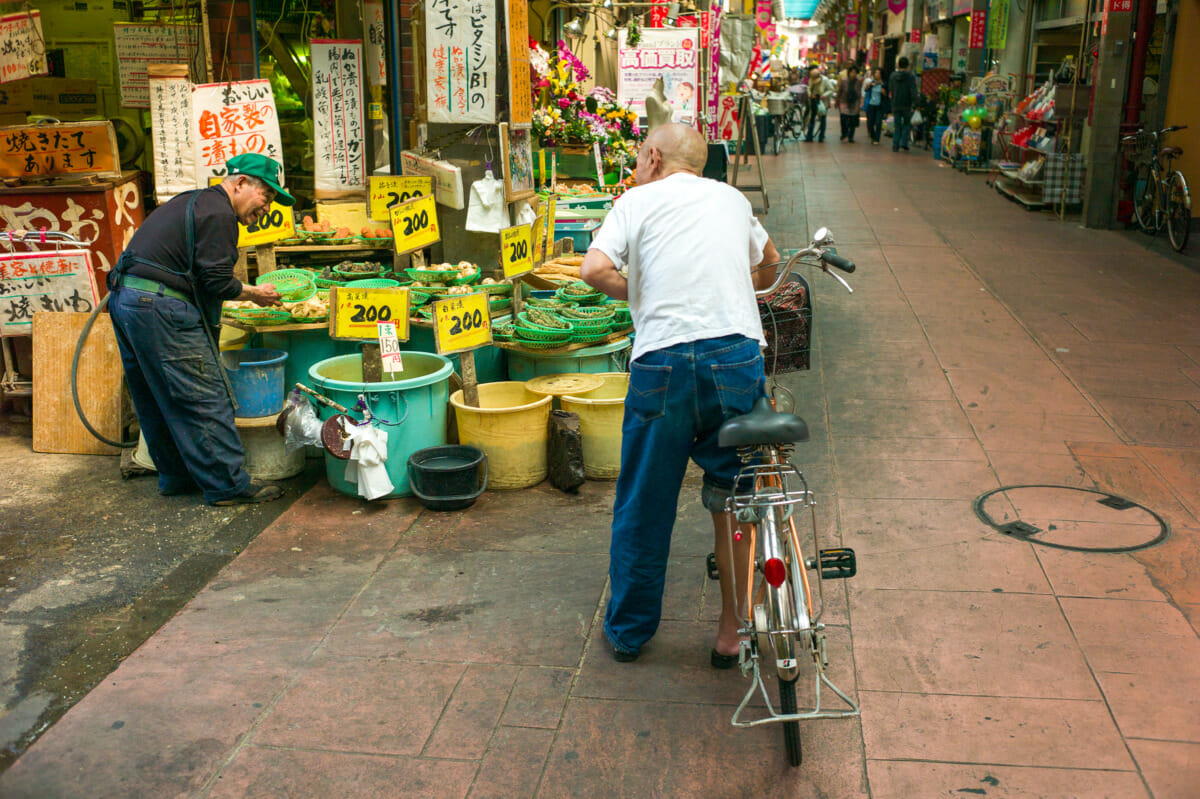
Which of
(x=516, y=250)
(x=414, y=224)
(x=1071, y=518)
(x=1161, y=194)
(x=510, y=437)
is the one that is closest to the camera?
(x=1071, y=518)

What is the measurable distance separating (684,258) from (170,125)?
14.1ft

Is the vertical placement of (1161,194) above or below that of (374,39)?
below

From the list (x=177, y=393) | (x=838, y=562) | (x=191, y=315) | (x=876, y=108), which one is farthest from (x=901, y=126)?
(x=838, y=562)

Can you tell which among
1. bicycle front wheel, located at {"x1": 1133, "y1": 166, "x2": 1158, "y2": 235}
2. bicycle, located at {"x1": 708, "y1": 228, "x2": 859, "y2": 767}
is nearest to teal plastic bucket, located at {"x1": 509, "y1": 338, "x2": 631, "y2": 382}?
bicycle, located at {"x1": 708, "y1": 228, "x2": 859, "y2": 767}

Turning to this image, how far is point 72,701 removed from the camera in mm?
3824

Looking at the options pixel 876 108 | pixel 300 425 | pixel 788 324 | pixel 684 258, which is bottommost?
pixel 300 425

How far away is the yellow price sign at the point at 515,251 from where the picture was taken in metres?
6.12

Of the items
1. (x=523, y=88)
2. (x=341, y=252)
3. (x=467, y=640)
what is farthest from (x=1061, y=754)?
(x=341, y=252)

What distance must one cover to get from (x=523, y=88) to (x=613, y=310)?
1540 millimetres

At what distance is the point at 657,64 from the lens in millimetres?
11906

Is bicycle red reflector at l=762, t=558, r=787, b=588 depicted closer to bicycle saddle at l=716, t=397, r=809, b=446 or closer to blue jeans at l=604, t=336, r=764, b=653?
bicycle saddle at l=716, t=397, r=809, b=446

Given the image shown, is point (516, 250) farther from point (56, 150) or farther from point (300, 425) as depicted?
point (56, 150)

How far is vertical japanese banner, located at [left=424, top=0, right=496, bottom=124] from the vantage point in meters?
6.29

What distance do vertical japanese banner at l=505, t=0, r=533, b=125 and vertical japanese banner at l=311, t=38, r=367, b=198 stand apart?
1.50 meters
